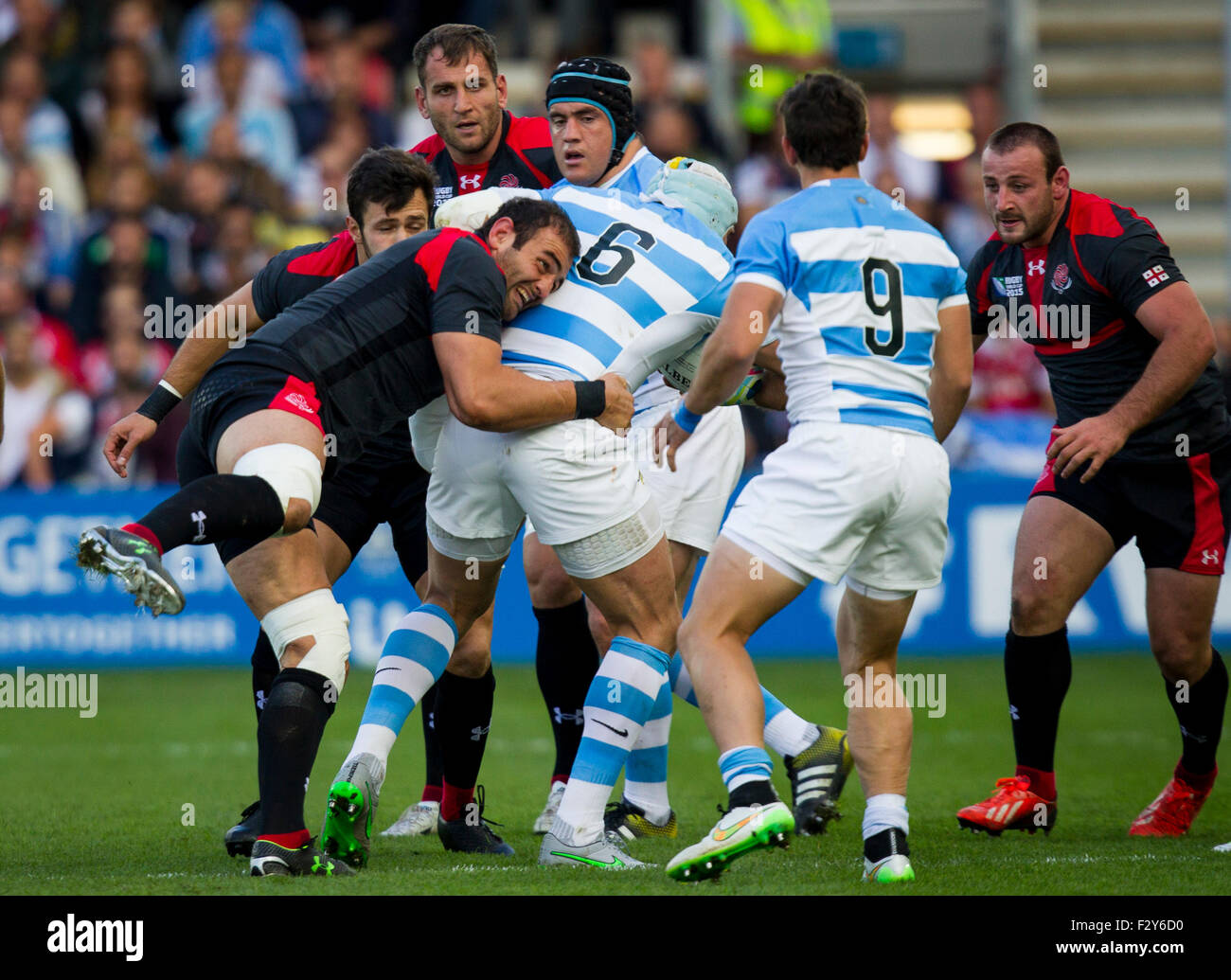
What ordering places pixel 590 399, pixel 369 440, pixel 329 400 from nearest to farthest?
1. pixel 329 400
2. pixel 590 399
3. pixel 369 440

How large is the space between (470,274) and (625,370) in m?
0.65

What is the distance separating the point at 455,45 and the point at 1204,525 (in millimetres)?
3335

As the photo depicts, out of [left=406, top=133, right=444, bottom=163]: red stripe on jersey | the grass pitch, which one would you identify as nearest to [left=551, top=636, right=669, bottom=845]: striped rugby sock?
the grass pitch

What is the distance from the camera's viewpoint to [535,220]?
16.8ft

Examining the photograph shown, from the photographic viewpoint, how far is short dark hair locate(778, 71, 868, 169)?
477cm

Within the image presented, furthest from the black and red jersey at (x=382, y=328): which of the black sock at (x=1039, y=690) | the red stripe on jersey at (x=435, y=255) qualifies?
the black sock at (x=1039, y=690)

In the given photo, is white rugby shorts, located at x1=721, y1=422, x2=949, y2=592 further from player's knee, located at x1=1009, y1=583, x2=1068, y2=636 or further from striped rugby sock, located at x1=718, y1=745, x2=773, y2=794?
player's knee, located at x1=1009, y1=583, x2=1068, y2=636

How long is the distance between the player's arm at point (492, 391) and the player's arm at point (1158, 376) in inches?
70.9

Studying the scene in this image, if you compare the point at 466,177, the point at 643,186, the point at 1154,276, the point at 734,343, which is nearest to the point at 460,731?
the point at 734,343

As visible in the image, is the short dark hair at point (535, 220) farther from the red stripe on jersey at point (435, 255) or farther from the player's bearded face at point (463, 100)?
the player's bearded face at point (463, 100)

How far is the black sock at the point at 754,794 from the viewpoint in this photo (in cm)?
439

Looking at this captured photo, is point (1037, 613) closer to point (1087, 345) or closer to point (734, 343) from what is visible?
point (1087, 345)

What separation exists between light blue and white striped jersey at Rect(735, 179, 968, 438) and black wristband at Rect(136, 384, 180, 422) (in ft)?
6.88

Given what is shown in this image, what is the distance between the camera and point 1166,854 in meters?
5.43
